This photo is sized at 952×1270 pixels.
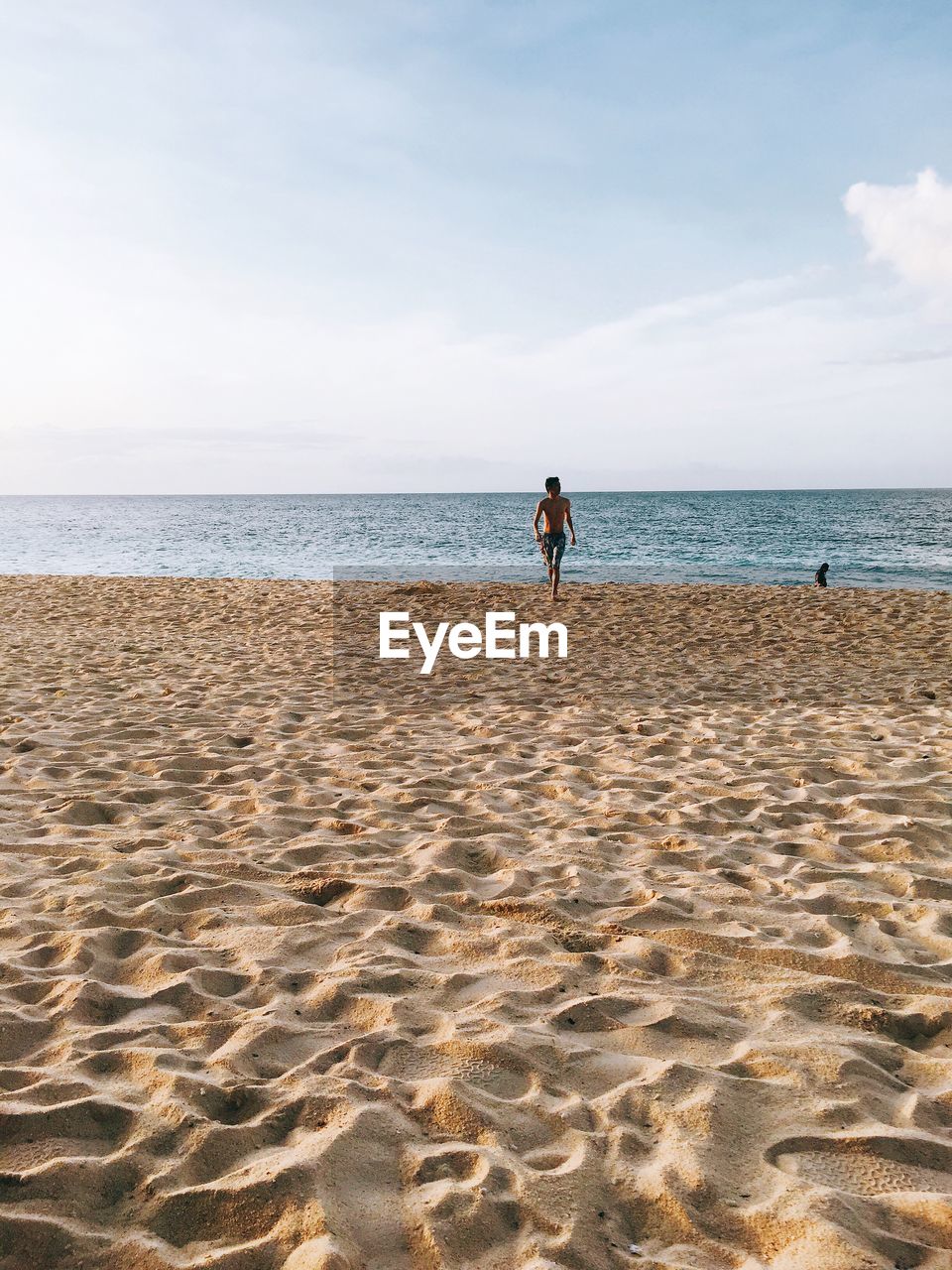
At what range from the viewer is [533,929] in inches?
123

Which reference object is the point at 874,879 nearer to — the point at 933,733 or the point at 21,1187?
the point at 933,733

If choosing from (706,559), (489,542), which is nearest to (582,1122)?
(706,559)

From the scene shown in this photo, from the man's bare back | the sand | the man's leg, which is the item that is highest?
the man's bare back

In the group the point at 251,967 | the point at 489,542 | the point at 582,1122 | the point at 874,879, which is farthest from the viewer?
the point at 489,542

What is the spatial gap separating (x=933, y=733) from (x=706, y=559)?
2485 centimetres

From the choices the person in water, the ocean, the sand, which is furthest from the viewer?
the ocean

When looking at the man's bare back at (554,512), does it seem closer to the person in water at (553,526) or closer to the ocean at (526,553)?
the person in water at (553,526)
